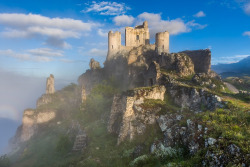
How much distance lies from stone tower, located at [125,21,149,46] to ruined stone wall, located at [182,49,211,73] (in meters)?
21.5

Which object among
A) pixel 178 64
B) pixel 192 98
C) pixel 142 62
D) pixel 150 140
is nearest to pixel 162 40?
pixel 142 62

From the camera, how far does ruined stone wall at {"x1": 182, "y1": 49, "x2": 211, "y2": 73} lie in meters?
40.1

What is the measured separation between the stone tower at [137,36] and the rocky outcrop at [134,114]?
127 ft

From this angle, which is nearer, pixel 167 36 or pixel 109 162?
pixel 109 162

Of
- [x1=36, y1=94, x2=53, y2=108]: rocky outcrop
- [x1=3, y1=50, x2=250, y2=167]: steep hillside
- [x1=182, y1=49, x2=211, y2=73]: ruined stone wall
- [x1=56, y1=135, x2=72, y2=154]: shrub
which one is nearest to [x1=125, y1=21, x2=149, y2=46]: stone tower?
[x1=182, y1=49, x2=211, y2=73]: ruined stone wall

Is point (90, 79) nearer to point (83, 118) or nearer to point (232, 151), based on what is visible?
point (83, 118)

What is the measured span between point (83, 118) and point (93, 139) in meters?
14.5

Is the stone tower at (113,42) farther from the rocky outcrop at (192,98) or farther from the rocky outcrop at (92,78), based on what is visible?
the rocky outcrop at (192,98)

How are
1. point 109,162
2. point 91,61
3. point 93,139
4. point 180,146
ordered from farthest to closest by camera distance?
point 91,61 < point 93,139 < point 109,162 < point 180,146

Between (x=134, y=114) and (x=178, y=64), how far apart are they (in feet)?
66.3

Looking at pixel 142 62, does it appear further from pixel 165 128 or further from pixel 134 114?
pixel 165 128

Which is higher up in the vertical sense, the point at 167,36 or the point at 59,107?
the point at 167,36

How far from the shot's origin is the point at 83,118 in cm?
3641

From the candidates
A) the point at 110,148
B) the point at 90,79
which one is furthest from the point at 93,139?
the point at 90,79
